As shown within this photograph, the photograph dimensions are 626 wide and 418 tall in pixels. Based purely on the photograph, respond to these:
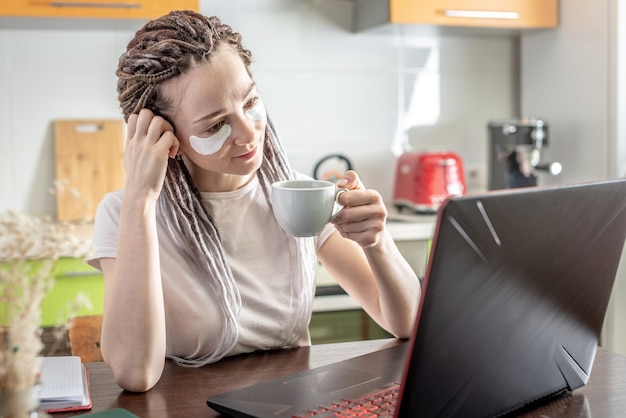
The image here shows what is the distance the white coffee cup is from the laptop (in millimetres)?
213

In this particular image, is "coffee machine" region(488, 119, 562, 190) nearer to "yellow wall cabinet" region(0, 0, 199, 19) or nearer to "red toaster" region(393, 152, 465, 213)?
"red toaster" region(393, 152, 465, 213)

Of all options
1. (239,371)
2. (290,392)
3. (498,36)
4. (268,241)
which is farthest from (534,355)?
(498,36)

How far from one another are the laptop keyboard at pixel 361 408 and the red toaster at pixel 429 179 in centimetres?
195

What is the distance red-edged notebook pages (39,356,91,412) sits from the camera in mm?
1021

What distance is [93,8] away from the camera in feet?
8.37

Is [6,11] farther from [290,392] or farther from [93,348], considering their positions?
[290,392]

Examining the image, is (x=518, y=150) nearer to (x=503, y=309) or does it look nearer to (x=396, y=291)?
(x=396, y=291)

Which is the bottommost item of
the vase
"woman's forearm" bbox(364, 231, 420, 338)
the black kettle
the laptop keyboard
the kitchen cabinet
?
the laptop keyboard

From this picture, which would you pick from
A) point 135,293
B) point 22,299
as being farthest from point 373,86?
point 22,299

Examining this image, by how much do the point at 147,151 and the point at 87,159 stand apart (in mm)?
1669

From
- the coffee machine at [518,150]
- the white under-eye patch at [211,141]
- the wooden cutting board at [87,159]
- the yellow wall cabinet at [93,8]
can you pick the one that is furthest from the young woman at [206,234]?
the coffee machine at [518,150]

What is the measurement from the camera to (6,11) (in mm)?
2471

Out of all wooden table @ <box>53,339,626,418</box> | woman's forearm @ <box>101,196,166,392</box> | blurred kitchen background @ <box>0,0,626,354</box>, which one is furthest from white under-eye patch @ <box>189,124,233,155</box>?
blurred kitchen background @ <box>0,0,626,354</box>

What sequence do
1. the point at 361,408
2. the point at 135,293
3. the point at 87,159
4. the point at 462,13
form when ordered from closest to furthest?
the point at 361,408
the point at 135,293
the point at 87,159
the point at 462,13
